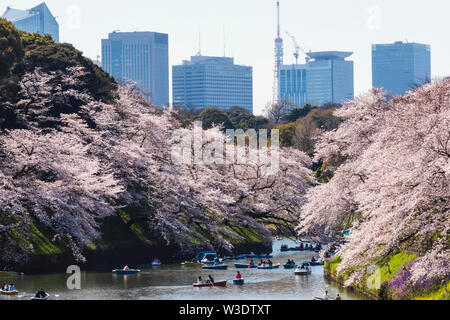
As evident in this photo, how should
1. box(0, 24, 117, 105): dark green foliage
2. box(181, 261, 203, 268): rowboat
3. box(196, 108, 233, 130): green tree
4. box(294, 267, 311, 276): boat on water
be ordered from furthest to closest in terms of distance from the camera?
box(196, 108, 233, 130): green tree
box(0, 24, 117, 105): dark green foliage
box(181, 261, 203, 268): rowboat
box(294, 267, 311, 276): boat on water

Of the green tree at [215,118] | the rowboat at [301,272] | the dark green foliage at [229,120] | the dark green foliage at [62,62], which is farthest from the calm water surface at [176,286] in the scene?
the green tree at [215,118]

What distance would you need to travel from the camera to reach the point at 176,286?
4722 cm

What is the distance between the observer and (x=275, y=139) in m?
109

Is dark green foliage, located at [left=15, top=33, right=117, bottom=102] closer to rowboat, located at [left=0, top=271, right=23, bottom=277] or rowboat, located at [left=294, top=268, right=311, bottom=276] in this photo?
rowboat, located at [left=0, top=271, right=23, bottom=277]

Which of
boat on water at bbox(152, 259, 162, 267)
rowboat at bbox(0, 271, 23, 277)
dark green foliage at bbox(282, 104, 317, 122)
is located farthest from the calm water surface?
dark green foliage at bbox(282, 104, 317, 122)

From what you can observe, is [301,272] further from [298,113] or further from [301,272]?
[298,113]

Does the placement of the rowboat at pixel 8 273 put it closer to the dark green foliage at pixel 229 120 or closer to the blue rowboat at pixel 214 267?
the blue rowboat at pixel 214 267

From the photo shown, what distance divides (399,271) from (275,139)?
71.6m

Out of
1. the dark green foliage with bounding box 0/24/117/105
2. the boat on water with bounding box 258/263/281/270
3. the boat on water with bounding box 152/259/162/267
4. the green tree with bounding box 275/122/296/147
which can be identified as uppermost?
the dark green foliage with bounding box 0/24/117/105

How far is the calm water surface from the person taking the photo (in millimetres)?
42594

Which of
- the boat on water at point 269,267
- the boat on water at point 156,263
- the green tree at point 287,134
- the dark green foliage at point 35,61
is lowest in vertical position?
the boat on water at point 269,267

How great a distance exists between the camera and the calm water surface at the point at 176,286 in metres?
42.6

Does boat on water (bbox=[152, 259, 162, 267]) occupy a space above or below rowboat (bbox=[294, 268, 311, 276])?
above
